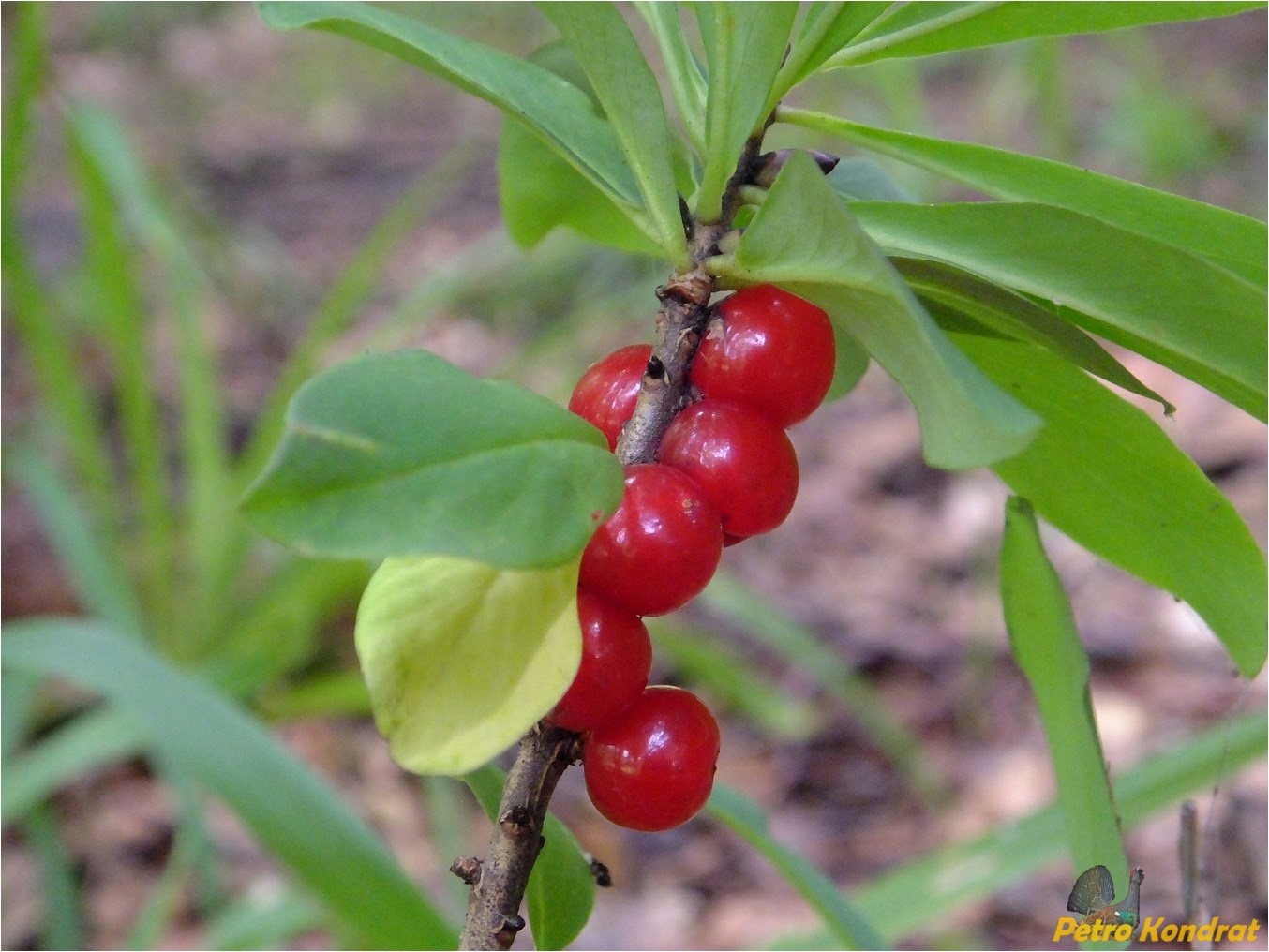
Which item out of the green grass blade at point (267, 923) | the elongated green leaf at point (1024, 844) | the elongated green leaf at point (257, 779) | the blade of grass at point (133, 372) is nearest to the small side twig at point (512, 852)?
the elongated green leaf at point (257, 779)

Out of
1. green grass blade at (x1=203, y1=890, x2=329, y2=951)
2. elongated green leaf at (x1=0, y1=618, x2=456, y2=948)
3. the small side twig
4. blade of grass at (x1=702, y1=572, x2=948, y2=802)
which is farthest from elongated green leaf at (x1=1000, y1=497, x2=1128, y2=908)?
blade of grass at (x1=702, y1=572, x2=948, y2=802)

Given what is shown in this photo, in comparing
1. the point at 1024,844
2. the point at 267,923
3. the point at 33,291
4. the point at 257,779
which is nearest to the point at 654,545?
the point at 257,779

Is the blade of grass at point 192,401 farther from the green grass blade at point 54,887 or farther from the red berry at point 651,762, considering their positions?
the red berry at point 651,762

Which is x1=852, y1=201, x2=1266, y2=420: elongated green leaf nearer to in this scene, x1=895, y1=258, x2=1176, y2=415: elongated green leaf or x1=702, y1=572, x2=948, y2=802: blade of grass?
x1=895, y1=258, x2=1176, y2=415: elongated green leaf

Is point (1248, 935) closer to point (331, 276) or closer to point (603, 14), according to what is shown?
point (603, 14)

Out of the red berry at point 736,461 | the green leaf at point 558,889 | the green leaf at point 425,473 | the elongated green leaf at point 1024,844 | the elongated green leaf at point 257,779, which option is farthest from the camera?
the elongated green leaf at point 1024,844

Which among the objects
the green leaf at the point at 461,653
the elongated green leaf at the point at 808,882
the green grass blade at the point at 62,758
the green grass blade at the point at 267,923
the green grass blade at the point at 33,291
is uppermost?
the green grass blade at the point at 33,291

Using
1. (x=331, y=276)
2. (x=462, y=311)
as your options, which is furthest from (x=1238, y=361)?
(x=331, y=276)

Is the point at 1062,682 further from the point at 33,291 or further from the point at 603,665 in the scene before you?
the point at 33,291
